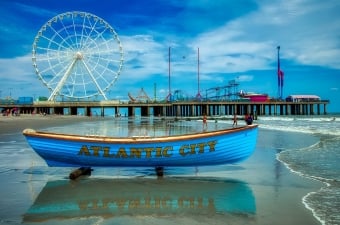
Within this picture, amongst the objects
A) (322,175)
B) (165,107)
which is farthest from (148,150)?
(165,107)

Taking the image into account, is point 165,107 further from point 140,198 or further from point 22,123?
point 140,198

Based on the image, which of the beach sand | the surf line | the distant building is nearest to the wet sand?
the beach sand

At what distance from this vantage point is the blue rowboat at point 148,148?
352 inches

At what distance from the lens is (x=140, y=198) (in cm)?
720

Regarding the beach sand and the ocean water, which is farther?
the ocean water

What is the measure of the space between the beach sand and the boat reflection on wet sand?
0.27 feet

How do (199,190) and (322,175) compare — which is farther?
(322,175)

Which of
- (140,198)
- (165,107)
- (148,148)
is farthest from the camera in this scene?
(165,107)

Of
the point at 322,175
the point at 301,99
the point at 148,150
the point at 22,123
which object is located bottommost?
the point at 322,175

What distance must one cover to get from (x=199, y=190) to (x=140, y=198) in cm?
138

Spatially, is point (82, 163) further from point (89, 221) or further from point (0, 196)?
point (89, 221)

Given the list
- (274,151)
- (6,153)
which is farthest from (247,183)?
(6,153)

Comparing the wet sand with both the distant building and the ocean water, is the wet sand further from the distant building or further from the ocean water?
the distant building

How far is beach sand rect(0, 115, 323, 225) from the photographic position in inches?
227
